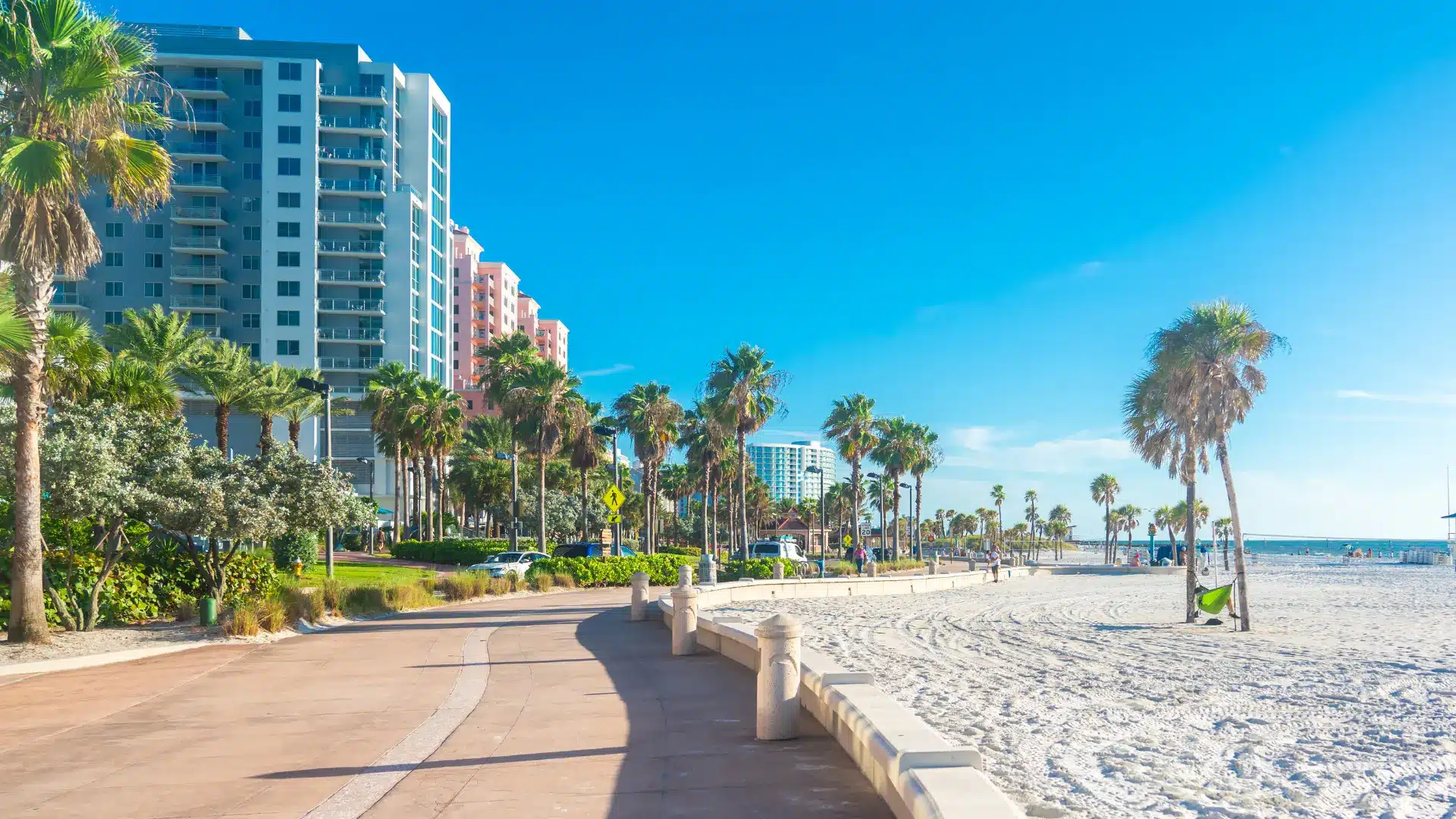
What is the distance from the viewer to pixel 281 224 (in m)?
87.1

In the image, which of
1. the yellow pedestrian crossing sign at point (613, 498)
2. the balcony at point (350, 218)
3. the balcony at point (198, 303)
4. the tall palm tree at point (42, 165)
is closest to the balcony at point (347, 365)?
the balcony at point (198, 303)

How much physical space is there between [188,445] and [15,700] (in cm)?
909

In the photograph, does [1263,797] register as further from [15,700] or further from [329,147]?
[329,147]

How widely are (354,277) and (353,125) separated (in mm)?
13057

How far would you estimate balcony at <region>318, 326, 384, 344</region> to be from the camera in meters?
87.6

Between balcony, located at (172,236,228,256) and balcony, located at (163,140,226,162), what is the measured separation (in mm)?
6540

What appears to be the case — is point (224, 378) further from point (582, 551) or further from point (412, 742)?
point (412, 742)

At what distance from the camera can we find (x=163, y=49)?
85.7m

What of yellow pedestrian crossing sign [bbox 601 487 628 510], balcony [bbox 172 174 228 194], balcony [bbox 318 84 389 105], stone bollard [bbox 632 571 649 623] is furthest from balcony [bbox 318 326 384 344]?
stone bollard [bbox 632 571 649 623]

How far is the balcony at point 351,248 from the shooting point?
289 ft

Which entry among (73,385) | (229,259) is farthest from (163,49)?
(73,385)

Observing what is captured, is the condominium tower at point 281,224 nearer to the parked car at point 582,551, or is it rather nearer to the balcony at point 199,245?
the balcony at point 199,245

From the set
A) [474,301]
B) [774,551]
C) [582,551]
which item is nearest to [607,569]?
[582,551]

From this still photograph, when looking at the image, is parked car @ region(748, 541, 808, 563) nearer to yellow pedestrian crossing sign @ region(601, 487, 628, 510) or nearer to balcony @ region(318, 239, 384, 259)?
yellow pedestrian crossing sign @ region(601, 487, 628, 510)
